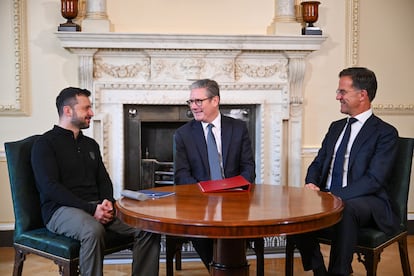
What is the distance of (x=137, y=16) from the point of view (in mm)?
3926

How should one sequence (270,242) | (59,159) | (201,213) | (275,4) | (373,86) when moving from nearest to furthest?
1. (201,213)
2. (59,159)
3. (373,86)
4. (270,242)
5. (275,4)

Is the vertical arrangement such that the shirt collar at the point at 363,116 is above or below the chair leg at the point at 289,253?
above

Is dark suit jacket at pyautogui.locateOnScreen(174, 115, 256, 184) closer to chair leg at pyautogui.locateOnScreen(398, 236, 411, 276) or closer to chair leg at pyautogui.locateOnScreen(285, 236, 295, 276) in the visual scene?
chair leg at pyautogui.locateOnScreen(285, 236, 295, 276)

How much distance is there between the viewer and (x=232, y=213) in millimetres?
1915

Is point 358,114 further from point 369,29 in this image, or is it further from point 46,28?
point 46,28

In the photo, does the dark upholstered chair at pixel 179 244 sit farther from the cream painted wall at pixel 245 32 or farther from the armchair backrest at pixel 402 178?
the cream painted wall at pixel 245 32

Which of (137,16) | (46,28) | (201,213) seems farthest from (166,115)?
(201,213)

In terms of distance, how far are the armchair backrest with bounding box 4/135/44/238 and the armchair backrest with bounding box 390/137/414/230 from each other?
70.7 inches

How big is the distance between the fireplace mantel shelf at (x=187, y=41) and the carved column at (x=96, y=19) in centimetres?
10

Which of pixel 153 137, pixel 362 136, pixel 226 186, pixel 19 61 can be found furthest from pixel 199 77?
pixel 226 186

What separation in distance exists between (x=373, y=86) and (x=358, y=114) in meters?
0.17

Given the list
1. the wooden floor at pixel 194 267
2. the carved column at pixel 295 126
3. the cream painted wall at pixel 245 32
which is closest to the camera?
the wooden floor at pixel 194 267

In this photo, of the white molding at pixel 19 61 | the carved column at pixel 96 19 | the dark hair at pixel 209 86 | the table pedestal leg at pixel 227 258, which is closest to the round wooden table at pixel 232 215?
the table pedestal leg at pixel 227 258

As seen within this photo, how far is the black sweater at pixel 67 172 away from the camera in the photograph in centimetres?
250
